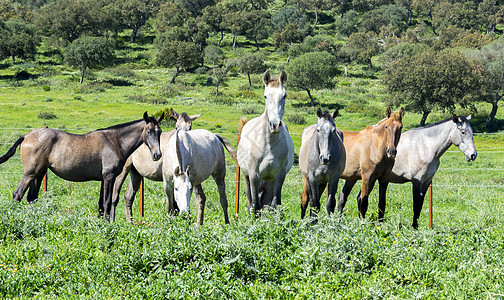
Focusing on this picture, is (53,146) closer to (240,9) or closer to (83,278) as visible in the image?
(83,278)

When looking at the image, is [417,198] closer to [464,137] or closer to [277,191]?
[464,137]

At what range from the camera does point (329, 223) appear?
22.0 feet

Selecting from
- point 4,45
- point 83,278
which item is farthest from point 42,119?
point 4,45

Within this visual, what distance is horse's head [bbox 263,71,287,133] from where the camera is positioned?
23.8ft

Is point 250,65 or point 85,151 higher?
point 250,65

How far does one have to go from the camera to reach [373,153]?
9578 millimetres


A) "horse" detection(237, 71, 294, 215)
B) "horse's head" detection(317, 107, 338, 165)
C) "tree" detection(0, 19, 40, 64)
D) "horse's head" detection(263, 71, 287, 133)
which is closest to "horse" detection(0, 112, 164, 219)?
"horse" detection(237, 71, 294, 215)

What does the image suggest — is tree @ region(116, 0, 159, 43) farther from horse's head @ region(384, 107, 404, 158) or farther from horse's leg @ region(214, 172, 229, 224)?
horse's head @ region(384, 107, 404, 158)

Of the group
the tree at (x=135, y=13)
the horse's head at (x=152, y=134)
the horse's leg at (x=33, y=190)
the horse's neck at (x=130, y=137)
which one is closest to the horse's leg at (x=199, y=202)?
the horse's head at (x=152, y=134)

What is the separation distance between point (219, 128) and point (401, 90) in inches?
909

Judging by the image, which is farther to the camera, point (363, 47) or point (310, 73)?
point (363, 47)

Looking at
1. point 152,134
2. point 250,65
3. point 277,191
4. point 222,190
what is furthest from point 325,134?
point 250,65

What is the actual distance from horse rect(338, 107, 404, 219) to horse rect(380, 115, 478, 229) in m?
0.57

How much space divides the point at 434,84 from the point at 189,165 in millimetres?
42243
